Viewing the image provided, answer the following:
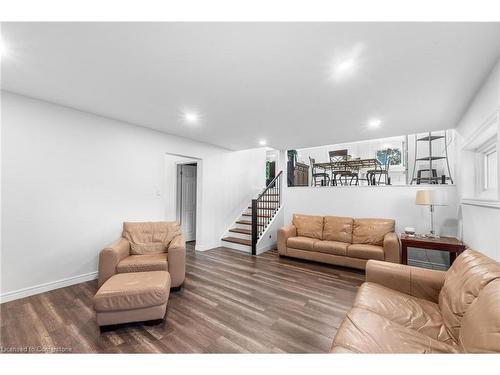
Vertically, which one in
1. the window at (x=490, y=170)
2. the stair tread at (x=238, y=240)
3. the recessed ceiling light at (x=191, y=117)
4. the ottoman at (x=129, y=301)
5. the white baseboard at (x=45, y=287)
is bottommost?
the white baseboard at (x=45, y=287)

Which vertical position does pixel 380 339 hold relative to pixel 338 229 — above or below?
below

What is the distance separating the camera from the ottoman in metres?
1.82

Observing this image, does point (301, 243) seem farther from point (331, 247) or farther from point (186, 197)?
point (186, 197)

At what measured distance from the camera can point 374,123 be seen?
3.26 metres

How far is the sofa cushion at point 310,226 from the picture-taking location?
4.19 metres

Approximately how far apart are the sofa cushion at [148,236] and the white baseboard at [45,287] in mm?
748

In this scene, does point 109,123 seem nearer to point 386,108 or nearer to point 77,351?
point 77,351

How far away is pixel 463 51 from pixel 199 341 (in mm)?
3217

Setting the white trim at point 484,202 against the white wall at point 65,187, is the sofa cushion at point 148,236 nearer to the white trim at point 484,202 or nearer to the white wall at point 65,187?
the white wall at point 65,187

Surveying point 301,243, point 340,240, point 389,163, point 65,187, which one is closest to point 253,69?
point 65,187

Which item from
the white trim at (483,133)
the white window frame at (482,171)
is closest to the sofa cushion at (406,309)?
the white trim at (483,133)

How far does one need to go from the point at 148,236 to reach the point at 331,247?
309 centimetres

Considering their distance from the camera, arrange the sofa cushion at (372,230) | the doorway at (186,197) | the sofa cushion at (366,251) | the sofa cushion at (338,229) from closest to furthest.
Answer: the sofa cushion at (366,251) < the sofa cushion at (372,230) < the sofa cushion at (338,229) < the doorway at (186,197)
